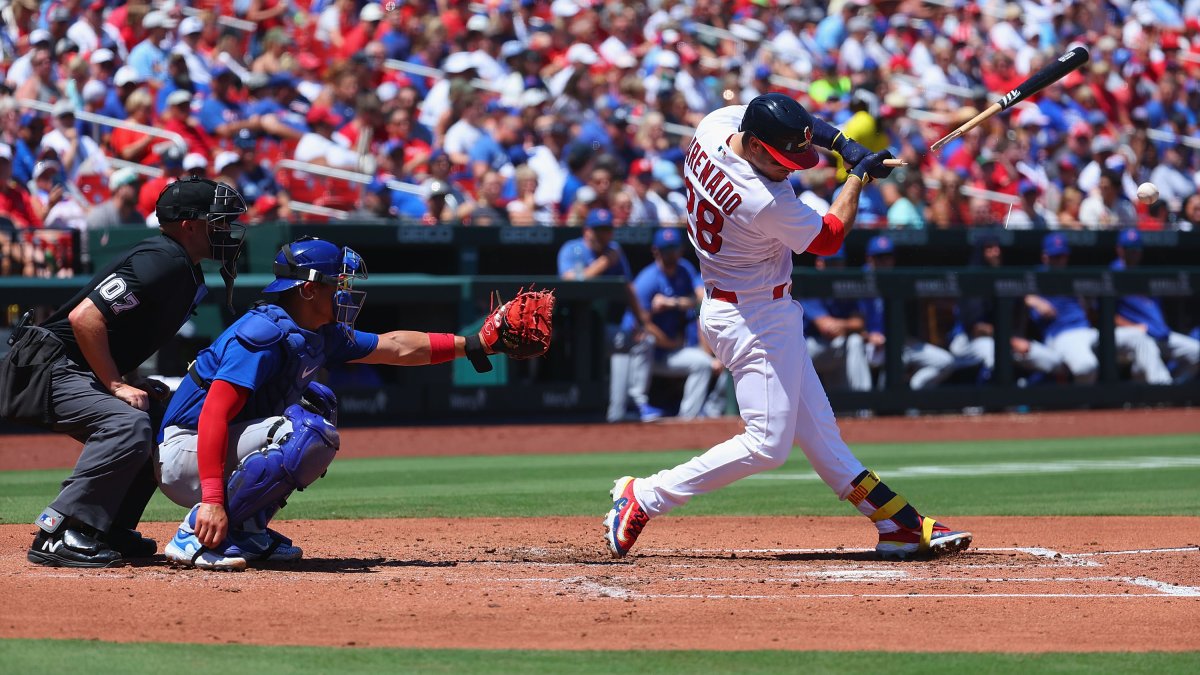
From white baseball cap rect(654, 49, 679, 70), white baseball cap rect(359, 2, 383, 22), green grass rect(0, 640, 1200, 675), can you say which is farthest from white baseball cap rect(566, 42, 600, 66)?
green grass rect(0, 640, 1200, 675)

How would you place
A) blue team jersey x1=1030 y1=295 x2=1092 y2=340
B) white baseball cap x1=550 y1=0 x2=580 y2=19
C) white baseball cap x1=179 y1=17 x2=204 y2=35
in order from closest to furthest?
blue team jersey x1=1030 y1=295 x2=1092 y2=340
white baseball cap x1=179 y1=17 x2=204 y2=35
white baseball cap x1=550 y1=0 x2=580 y2=19

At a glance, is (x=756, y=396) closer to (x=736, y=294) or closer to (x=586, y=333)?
(x=736, y=294)

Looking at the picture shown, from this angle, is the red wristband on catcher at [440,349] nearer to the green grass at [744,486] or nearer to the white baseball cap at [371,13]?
the green grass at [744,486]

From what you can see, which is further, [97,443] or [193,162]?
[193,162]

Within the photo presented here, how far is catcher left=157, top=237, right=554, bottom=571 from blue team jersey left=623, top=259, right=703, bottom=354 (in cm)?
779

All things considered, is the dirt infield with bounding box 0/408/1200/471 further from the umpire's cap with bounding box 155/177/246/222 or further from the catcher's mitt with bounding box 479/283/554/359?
the catcher's mitt with bounding box 479/283/554/359

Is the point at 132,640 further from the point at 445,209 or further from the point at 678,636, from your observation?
the point at 445,209

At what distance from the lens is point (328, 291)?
218 inches

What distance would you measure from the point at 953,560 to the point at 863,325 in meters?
8.30

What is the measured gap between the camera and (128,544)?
5.86 metres

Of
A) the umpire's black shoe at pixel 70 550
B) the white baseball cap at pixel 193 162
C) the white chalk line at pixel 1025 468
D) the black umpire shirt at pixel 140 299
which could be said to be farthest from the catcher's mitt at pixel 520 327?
the white baseball cap at pixel 193 162

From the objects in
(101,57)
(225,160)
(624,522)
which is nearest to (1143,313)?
(225,160)

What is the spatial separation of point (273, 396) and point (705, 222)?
1.75 meters

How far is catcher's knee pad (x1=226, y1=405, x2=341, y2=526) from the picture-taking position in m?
5.41
